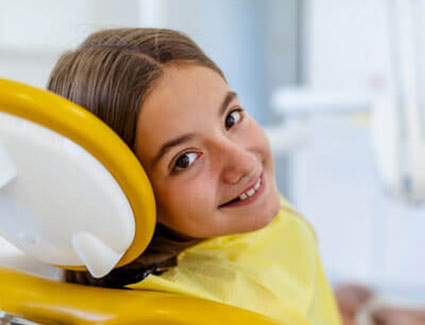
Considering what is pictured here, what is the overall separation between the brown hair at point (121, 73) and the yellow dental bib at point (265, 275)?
0.05 m

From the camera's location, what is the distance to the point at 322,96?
1535 millimetres

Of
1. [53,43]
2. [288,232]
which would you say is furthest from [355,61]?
[288,232]

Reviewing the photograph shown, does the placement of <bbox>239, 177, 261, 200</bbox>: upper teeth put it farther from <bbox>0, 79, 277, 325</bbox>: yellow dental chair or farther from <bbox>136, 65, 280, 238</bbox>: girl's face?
<bbox>0, 79, 277, 325</bbox>: yellow dental chair

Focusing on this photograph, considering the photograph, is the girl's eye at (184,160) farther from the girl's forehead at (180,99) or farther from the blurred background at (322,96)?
the blurred background at (322,96)

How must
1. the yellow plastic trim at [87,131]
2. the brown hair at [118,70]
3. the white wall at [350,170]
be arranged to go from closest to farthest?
1. the yellow plastic trim at [87,131]
2. the brown hair at [118,70]
3. the white wall at [350,170]

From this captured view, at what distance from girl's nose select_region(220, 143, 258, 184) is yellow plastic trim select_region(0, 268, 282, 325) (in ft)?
0.40

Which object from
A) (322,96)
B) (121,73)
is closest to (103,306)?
(121,73)

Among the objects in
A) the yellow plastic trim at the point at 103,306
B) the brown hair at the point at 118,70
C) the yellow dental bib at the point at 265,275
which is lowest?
the yellow dental bib at the point at 265,275

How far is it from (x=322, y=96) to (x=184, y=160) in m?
1.09

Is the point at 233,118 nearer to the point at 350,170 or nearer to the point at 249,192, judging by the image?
the point at 249,192

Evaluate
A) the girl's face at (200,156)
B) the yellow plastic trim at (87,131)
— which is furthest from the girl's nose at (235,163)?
the yellow plastic trim at (87,131)

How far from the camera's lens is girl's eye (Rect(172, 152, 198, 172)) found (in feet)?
1.70

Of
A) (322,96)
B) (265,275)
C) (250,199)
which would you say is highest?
(250,199)

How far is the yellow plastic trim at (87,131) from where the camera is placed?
1.24 feet
